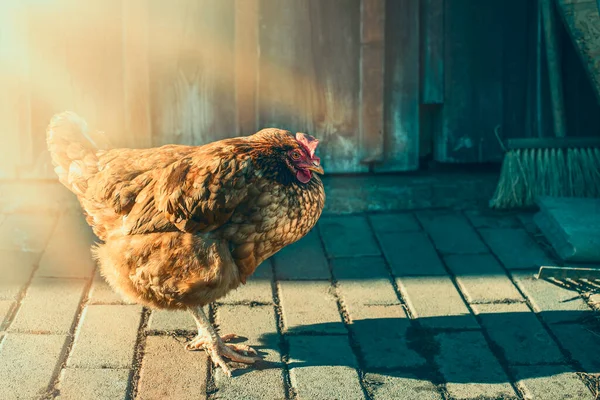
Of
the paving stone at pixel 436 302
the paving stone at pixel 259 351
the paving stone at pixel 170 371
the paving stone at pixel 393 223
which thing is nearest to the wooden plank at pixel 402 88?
the paving stone at pixel 393 223

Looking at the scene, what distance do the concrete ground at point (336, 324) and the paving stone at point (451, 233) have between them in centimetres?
2

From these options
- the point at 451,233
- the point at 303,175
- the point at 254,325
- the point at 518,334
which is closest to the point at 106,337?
the point at 254,325

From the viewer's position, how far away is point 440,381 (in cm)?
383

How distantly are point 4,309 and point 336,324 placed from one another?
1.75 m

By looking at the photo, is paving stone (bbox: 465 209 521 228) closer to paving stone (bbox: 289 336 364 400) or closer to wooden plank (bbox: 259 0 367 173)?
wooden plank (bbox: 259 0 367 173)

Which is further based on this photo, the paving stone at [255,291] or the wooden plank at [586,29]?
the wooden plank at [586,29]

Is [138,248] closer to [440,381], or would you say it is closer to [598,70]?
[440,381]

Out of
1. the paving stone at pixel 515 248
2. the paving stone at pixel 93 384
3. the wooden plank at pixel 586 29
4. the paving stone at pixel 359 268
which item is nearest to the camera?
the paving stone at pixel 93 384

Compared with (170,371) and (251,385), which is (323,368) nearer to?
(251,385)

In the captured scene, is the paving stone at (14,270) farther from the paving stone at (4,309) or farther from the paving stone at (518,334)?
the paving stone at (518,334)

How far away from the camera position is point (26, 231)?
5.29 meters

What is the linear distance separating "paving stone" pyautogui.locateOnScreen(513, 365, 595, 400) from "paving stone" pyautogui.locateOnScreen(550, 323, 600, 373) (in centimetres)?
12

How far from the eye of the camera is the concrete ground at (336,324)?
12.4ft

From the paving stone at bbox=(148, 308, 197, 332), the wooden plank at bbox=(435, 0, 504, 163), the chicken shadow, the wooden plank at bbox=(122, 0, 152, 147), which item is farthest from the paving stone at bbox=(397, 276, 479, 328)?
the wooden plank at bbox=(122, 0, 152, 147)
